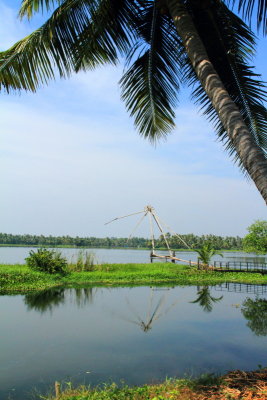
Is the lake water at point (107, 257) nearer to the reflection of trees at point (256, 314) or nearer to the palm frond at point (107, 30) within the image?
the reflection of trees at point (256, 314)

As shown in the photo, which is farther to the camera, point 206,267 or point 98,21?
point 206,267

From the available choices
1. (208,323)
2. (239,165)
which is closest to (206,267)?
(208,323)

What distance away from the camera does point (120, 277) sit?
2030cm

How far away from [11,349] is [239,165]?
251 inches

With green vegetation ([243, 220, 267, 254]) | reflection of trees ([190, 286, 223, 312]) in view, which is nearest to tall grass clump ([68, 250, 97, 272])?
reflection of trees ([190, 286, 223, 312])

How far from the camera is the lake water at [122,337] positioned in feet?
21.9

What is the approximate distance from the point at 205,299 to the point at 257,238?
80.9ft

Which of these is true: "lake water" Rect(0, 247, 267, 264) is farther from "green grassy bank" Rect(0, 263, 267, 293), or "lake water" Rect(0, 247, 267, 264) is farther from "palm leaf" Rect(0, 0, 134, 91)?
"palm leaf" Rect(0, 0, 134, 91)

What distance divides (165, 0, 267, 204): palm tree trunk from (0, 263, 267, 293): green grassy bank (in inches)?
557

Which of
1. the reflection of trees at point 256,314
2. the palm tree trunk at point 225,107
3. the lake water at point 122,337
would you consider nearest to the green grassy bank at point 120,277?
the lake water at point 122,337

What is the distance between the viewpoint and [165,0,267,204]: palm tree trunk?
3.49m

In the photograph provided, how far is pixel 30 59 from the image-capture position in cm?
493

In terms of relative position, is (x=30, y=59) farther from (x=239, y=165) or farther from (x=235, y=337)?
(x=235, y=337)

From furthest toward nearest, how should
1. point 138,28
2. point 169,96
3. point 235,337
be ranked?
1. point 235,337
2. point 169,96
3. point 138,28
